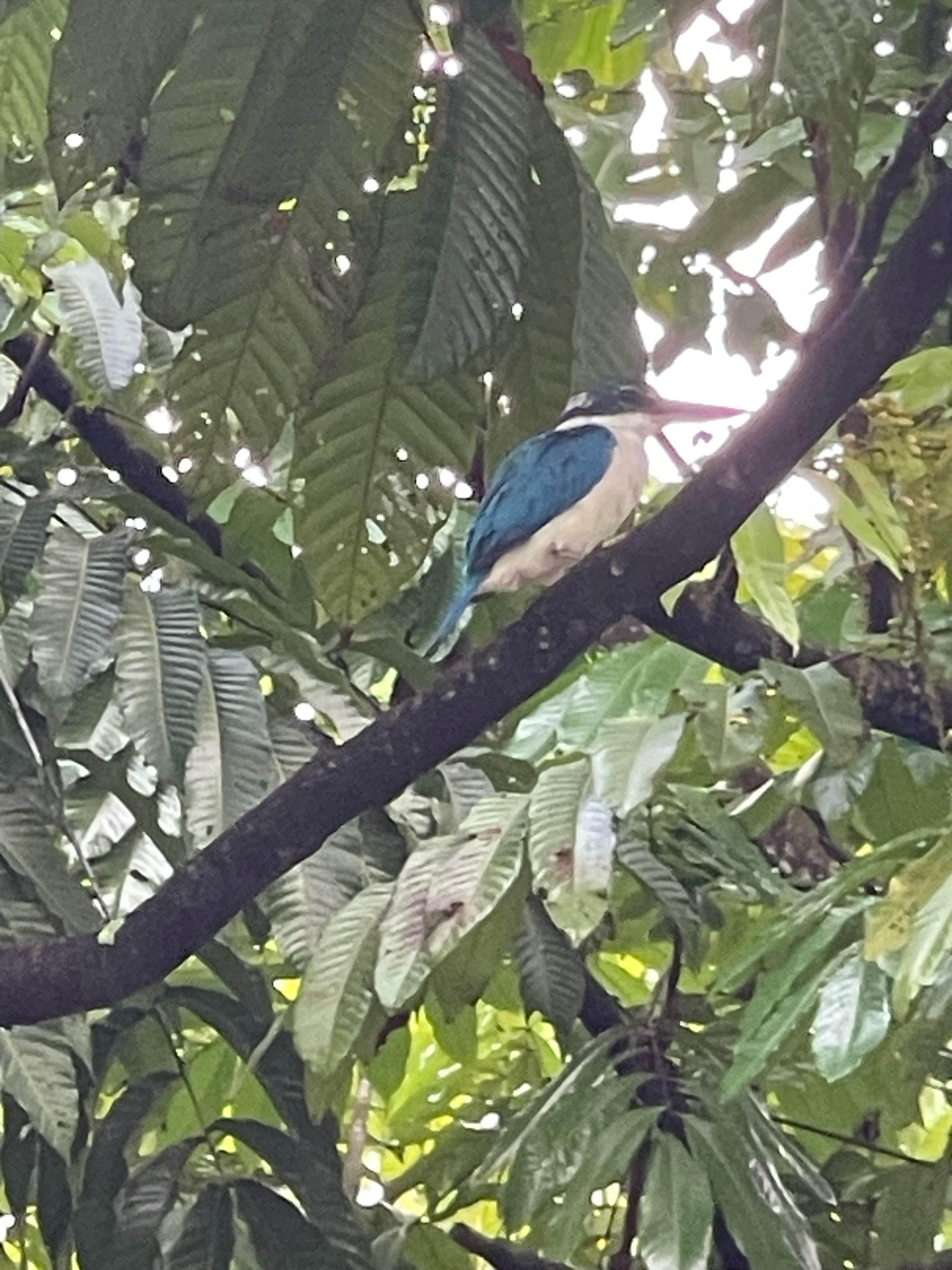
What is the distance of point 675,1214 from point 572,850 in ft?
0.98

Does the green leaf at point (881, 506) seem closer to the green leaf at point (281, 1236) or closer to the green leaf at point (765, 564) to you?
the green leaf at point (765, 564)

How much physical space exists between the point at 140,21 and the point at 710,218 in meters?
1.16

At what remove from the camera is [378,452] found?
78cm

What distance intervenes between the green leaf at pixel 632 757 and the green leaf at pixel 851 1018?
206 millimetres

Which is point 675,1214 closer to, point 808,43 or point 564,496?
point 808,43

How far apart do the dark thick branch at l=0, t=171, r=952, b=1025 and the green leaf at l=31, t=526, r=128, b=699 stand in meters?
0.26

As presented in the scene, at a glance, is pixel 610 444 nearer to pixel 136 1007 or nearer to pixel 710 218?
pixel 710 218

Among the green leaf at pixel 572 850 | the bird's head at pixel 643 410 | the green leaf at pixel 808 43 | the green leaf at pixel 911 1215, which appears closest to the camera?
the green leaf at pixel 808 43

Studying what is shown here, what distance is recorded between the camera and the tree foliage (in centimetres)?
68

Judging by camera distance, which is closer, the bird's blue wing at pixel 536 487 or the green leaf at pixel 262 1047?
the green leaf at pixel 262 1047

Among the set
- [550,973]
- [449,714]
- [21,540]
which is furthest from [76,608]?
[550,973]

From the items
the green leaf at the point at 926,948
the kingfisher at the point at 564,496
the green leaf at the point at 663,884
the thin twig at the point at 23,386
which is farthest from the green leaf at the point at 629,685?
the kingfisher at the point at 564,496

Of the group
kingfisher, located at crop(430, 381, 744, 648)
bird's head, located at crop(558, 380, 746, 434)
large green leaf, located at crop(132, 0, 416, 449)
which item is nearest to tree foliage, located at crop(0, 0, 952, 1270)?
large green leaf, located at crop(132, 0, 416, 449)

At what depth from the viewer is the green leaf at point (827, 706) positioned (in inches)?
56.0
